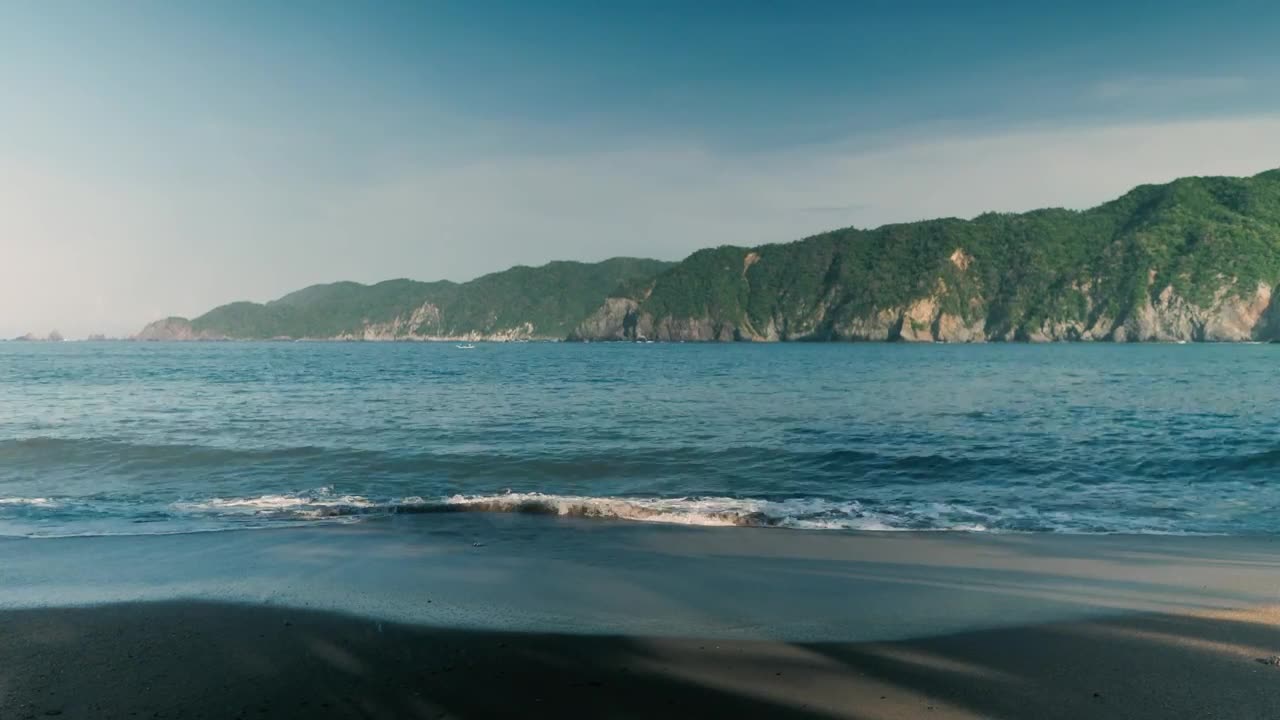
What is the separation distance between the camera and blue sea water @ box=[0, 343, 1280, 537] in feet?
42.7

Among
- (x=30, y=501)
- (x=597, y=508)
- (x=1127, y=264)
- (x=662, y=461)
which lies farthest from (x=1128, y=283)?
(x=30, y=501)

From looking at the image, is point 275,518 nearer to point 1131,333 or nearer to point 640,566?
point 640,566

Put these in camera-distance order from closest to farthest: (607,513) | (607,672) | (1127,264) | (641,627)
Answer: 1. (607,672)
2. (641,627)
3. (607,513)
4. (1127,264)

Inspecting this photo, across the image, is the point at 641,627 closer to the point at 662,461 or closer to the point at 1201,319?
the point at 662,461

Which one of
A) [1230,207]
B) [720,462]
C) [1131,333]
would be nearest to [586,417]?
[720,462]

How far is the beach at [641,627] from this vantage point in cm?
545

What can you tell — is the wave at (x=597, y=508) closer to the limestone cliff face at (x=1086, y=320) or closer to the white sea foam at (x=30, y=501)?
the white sea foam at (x=30, y=501)

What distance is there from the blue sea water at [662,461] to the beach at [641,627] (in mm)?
2057

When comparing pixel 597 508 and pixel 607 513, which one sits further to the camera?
pixel 597 508

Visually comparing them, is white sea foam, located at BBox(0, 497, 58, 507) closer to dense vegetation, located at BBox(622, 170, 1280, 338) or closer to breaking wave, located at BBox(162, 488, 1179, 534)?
breaking wave, located at BBox(162, 488, 1179, 534)

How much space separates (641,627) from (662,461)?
11579mm

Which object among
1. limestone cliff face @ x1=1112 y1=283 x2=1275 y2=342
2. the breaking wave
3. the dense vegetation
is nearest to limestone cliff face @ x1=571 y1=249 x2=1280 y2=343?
limestone cliff face @ x1=1112 y1=283 x2=1275 y2=342

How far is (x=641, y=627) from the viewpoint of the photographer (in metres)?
7.06

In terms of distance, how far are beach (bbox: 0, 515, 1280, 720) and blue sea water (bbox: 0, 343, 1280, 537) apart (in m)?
2.06
